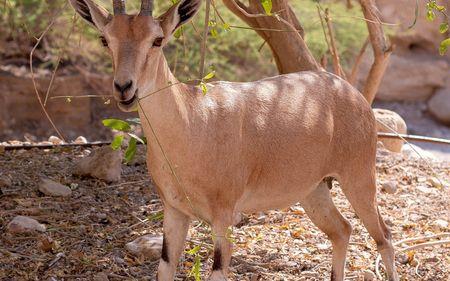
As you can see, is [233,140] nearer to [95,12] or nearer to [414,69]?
[95,12]

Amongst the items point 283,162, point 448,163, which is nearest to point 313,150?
point 283,162

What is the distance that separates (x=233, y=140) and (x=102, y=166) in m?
2.40

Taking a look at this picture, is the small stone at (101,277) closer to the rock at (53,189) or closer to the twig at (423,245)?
the rock at (53,189)

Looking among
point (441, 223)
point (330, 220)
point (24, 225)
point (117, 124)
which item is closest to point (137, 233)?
point (24, 225)

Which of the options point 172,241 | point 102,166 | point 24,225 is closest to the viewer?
point 172,241

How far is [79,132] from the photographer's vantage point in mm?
15312

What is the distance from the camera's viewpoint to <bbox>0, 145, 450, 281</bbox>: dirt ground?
6.12 m

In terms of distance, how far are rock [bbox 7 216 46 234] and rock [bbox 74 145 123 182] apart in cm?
95

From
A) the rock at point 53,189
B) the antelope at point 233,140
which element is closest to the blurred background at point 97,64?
the rock at point 53,189

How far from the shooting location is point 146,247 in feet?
20.6

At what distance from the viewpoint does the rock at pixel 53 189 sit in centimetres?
712

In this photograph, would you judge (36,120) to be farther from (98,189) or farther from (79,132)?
(98,189)

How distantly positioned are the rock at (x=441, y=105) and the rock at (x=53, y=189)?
12.2 metres

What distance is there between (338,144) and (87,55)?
10.7 m
